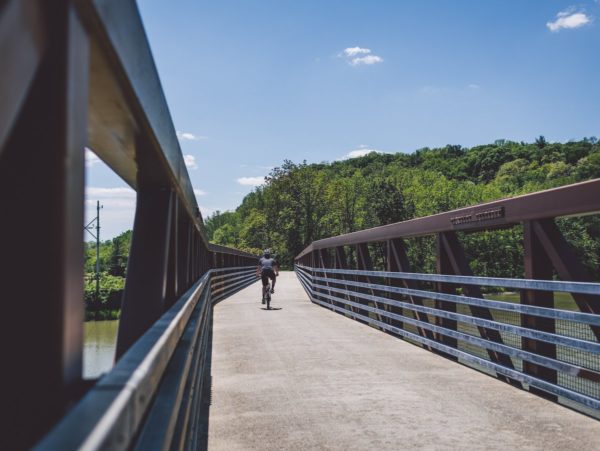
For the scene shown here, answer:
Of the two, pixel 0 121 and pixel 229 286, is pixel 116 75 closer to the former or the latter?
pixel 0 121

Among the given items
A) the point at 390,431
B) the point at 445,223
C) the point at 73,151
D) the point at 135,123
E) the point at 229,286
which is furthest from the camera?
the point at 229,286

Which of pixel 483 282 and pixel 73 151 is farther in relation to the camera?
pixel 483 282

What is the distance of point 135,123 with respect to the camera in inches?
107

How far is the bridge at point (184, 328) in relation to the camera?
1328 mm

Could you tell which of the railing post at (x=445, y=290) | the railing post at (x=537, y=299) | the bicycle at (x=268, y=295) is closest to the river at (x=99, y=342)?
the bicycle at (x=268, y=295)

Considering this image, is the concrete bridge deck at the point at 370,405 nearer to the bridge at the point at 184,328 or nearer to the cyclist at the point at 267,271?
the bridge at the point at 184,328

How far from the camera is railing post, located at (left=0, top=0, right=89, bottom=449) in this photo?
1.32m

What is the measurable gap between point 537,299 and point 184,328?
3.13m

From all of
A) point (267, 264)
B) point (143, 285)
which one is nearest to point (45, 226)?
point (143, 285)

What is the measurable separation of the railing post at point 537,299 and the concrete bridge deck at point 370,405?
24 centimetres

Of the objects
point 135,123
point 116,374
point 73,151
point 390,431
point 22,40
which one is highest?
point 135,123

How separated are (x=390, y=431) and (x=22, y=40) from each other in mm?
3958

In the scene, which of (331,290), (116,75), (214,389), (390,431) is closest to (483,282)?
(390,431)

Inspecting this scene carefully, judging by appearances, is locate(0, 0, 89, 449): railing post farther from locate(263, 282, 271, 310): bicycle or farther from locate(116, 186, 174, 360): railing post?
locate(263, 282, 271, 310): bicycle
